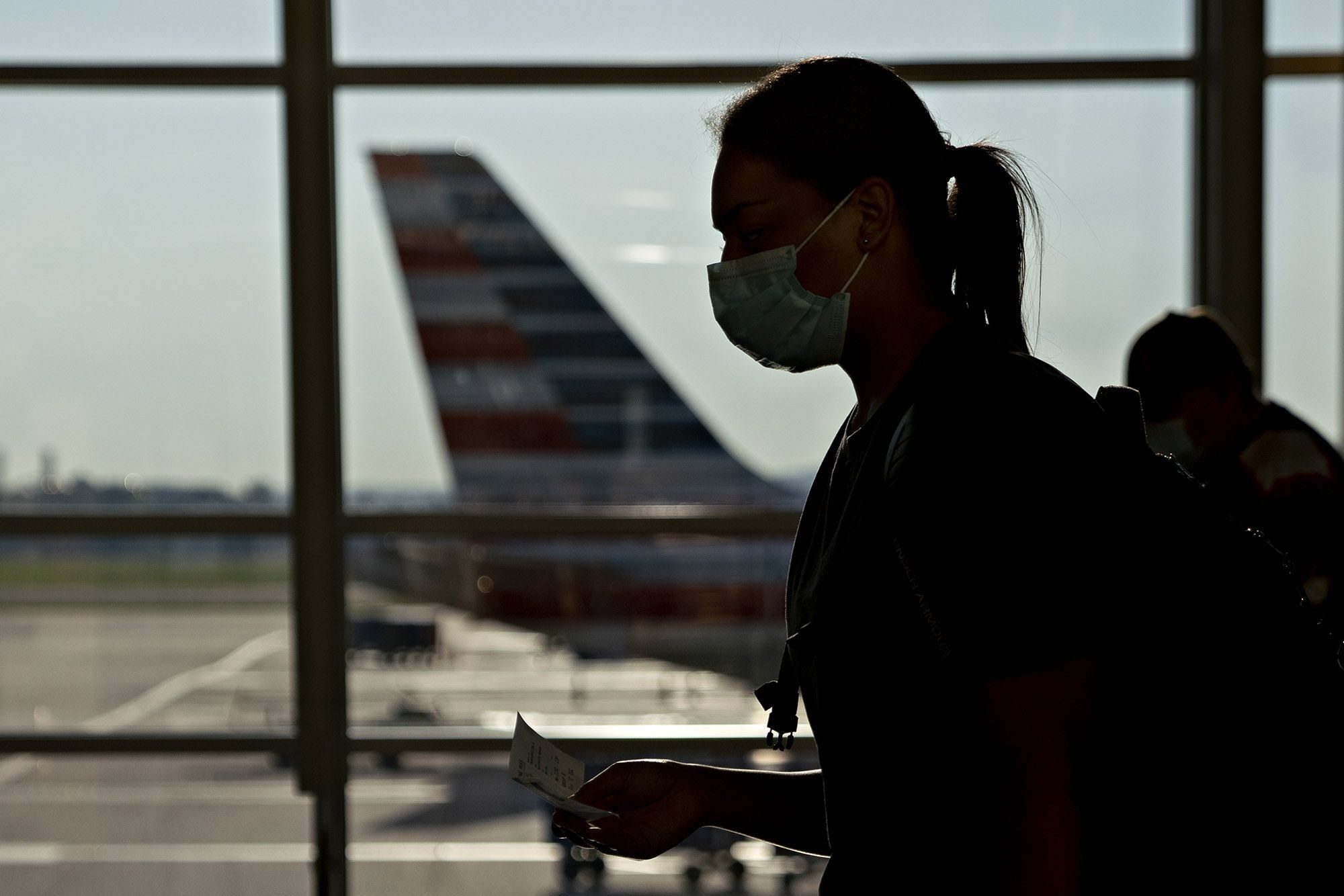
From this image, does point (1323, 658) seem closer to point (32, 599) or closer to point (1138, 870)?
point (1138, 870)

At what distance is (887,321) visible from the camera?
111cm

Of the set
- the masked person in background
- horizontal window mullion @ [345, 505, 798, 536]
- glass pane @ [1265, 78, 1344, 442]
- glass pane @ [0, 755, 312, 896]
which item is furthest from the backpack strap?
glass pane @ [0, 755, 312, 896]

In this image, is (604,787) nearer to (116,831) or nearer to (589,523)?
(589,523)

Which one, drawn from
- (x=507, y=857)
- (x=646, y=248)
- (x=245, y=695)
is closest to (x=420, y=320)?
(x=646, y=248)

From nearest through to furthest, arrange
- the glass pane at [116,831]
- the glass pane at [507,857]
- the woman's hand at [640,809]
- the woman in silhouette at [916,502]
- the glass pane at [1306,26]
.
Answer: the woman in silhouette at [916,502], the woman's hand at [640,809], the glass pane at [1306,26], the glass pane at [116,831], the glass pane at [507,857]

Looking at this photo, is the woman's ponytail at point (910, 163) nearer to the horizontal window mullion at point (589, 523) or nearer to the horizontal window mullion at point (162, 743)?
the horizontal window mullion at point (589, 523)

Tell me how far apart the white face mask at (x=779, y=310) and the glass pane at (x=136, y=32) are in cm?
270

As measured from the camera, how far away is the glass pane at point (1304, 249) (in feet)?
11.7

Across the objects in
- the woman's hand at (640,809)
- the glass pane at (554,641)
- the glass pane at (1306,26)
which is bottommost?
the glass pane at (554,641)

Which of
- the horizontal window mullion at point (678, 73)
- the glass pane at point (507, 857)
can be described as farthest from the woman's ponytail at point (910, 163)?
the glass pane at point (507, 857)

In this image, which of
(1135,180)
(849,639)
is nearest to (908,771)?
(849,639)

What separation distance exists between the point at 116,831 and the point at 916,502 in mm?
5555

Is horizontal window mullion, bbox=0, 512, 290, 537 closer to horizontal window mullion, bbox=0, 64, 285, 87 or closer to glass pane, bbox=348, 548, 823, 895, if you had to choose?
glass pane, bbox=348, 548, 823, 895

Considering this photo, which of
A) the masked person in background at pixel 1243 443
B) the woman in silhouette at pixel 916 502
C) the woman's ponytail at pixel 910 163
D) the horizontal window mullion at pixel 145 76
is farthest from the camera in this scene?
the horizontal window mullion at pixel 145 76
